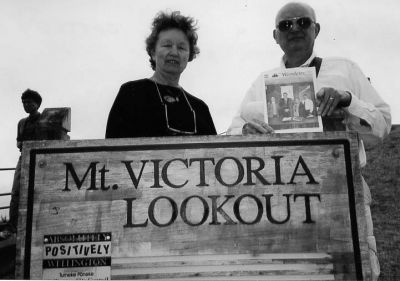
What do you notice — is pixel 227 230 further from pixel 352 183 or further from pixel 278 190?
pixel 352 183

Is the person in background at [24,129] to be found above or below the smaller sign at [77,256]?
above

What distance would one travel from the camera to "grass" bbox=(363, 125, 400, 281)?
6.94 metres

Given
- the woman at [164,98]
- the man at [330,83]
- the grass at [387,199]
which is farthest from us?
Result: the grass at [387,199]

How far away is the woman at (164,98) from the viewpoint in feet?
7.56

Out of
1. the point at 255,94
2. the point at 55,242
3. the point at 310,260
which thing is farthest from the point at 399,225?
the point at 55,242

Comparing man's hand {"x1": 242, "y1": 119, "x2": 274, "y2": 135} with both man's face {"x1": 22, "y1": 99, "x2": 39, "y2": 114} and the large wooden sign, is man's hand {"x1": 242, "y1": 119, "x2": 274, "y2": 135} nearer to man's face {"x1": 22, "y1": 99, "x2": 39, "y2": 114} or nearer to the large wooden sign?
the large wooden sign

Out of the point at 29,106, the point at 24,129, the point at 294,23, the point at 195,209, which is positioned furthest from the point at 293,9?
the point at 29,106

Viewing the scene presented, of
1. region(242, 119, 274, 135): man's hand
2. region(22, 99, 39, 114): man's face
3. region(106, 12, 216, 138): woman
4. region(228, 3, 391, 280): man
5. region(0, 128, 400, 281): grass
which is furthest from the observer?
region(0, 128, 400, 281): grass

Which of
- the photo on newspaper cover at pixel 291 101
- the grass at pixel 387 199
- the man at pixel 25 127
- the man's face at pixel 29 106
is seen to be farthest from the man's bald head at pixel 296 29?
the grass at pixel 387 199

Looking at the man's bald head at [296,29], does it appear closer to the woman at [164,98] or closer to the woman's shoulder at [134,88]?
the woman at [164,98]

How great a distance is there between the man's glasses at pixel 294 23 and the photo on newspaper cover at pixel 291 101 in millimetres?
583

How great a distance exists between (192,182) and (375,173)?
1026 cm

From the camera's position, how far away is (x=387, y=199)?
972 cm

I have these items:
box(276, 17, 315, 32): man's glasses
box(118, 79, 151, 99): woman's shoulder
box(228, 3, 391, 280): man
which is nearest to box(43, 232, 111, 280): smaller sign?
box(228, 3, 391, 280): man
